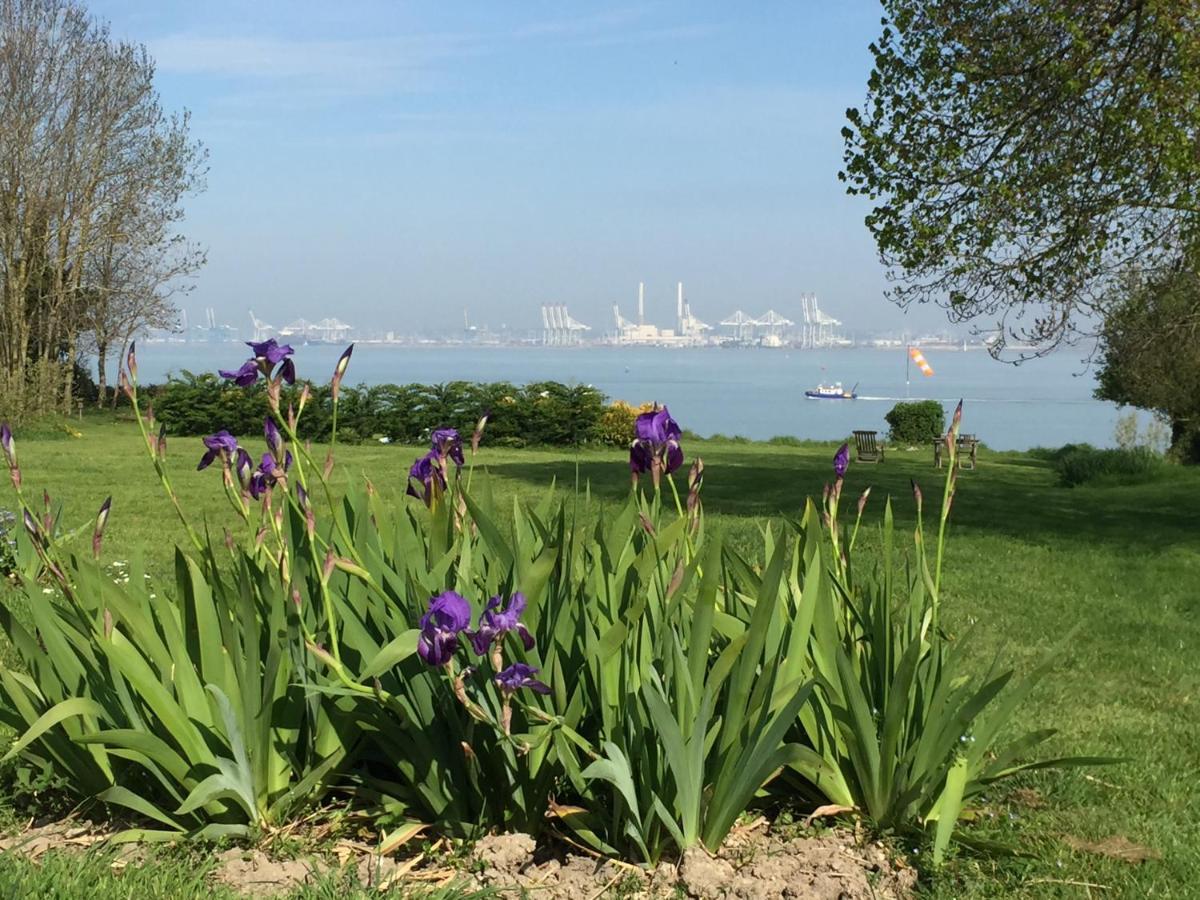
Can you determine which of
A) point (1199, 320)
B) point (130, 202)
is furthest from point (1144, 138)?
point (130, 202)

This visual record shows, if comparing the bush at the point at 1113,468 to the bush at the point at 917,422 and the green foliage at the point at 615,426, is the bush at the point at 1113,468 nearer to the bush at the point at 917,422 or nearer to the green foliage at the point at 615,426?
the green foliage at the point at 615,426

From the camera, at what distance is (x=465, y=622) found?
7.59ft

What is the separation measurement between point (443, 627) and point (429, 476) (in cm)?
117

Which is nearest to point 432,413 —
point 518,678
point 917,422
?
point 917,422

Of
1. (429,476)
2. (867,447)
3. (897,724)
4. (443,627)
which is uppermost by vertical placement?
(429,476)

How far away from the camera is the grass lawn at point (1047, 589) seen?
10.3 feet

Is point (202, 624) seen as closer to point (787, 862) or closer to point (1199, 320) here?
point (787, 862)

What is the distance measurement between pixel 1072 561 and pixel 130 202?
2180 cm

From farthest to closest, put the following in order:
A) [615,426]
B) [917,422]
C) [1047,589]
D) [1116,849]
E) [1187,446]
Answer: [1187,446]
[917,422]
[615,426]
[1047,589]
[1116,849]

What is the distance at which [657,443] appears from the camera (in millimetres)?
2855

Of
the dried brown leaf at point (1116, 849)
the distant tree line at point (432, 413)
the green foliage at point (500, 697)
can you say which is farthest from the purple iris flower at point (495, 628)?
the distant tree line at point (432, 413)

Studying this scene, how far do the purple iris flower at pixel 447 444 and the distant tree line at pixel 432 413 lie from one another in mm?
18600

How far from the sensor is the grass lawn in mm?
3131

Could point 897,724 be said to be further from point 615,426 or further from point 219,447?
point 615,426
